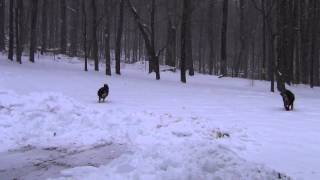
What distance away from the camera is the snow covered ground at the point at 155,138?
27.4 feet

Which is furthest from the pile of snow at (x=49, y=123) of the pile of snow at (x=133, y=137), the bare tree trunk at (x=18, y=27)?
the bare tree trunk at (x=18, y=27)

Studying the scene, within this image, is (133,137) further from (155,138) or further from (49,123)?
(49,123)

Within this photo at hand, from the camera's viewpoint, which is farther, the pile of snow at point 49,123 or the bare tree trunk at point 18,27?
the bare tree trunk at point 18,27

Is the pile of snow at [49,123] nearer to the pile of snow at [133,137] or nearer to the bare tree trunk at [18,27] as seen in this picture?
the pile of snow at [133,137]

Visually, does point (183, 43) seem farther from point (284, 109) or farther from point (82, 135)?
point (82, 135)

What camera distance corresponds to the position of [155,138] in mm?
11391

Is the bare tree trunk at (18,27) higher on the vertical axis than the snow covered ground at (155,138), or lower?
higher

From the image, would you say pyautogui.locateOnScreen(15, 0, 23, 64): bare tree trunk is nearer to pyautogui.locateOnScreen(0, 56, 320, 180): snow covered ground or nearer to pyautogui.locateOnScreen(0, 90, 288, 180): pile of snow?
pyautogui.locateOnScreen(0, 56, 320, 180): snow covered ground

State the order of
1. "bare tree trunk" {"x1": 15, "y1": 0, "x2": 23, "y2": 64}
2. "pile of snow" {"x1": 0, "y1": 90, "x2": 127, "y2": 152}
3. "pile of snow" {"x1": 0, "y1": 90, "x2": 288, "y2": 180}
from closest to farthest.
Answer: "pile of snow" {"x1": 0, "y1": 90, "x2": 288, "y2": 180} → "pile of snow" {"x1": 0, "y1": 90, "x2": 127, "y2": 152} → "bare tree trunk" {"x1": 15, "y1": 0, "x2": 23, "y2": 64}

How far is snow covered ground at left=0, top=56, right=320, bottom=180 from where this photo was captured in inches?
329

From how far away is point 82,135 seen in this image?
39.8ft

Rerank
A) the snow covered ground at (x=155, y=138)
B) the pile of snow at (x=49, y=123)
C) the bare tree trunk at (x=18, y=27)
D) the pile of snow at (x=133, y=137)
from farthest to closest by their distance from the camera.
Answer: the bare tree trunk at (x=18, y=27)
the pile of snow at (x=49, y=123)
the snow covered ground at (x=155, y=138)
the pile of snow at (x=133, y=137)

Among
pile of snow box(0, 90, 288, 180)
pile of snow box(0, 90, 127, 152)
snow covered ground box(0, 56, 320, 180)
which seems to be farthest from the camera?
pile of snow box(0, 90, 127, 152)

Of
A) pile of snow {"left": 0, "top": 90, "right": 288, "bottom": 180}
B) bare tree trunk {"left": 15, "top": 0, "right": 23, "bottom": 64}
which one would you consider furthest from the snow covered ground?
bare tree trunk {"left": 15, "top": 0, "right": 23, "bottom": 64}
